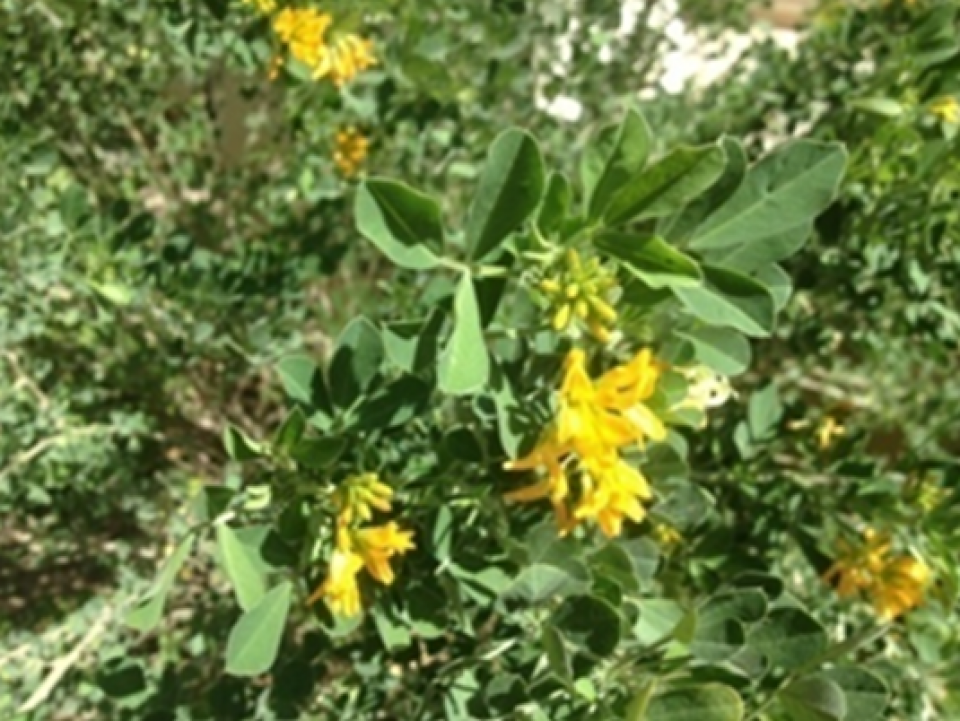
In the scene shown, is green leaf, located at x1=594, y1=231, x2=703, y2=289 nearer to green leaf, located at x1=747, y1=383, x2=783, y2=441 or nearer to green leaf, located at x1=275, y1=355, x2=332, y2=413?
green leaf, located at x1=275, y1=355, x2=332, y2=413

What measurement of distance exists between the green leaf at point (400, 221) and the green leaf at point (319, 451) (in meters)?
0.13

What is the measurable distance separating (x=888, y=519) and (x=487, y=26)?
790mm

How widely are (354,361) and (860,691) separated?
0.46 meters

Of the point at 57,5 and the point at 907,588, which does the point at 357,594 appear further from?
the point at 57,5

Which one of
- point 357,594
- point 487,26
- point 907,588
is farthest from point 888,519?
point 487,26

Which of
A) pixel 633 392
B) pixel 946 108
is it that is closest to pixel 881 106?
pixel 946 108

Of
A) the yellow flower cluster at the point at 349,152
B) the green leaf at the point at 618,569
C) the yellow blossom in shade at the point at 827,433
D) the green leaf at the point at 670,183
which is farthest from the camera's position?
the yellow flower cluster at the point at 349,152

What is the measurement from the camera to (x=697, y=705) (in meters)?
0.83

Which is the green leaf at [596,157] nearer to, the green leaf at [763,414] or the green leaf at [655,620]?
the green leaf at [655,620]

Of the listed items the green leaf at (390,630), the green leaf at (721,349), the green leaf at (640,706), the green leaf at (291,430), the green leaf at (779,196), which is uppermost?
the green leaf at (779,196)

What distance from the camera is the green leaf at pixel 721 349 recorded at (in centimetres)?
96

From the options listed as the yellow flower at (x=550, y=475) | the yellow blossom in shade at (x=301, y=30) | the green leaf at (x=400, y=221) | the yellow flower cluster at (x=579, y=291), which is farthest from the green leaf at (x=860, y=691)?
the yellow blossom in shade at (x=301, y=30)

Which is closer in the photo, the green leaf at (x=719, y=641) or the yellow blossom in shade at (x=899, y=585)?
the green leaf at (x=719, y=641)

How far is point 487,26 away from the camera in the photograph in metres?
1.56
